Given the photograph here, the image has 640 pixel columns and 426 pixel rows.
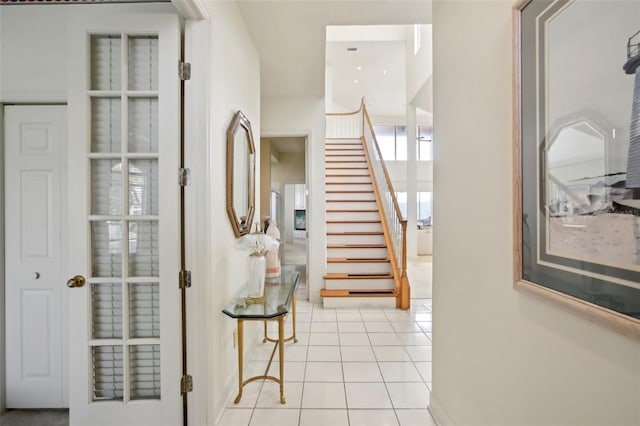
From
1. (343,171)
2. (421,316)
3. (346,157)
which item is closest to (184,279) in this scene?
(421,316)

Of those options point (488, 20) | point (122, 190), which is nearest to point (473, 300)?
point (488, 20)

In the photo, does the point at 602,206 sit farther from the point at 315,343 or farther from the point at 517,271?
the point at 315,343

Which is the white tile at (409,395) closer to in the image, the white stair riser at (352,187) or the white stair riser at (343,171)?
the white stair riser at (352,187)

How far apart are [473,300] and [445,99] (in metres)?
1.15

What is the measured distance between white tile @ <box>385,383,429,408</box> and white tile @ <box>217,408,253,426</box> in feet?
3.34

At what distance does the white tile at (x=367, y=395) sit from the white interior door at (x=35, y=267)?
1.97m

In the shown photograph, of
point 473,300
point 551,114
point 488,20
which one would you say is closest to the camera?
point 551,114

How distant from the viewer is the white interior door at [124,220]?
162 centimetres

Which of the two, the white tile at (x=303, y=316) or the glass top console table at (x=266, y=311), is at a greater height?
the glass top console table at (x=266, y=311)

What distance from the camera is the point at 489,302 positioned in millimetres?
1291

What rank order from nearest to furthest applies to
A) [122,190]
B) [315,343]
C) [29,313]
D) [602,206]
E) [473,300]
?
[602,206] → [473,300] → [122,190] → [29,313] → [315,343]

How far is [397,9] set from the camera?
2.41 meters

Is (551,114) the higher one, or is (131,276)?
(551,114)

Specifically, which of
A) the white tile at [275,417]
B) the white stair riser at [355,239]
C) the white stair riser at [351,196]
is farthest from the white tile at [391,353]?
the white stair riser at [351,196]
